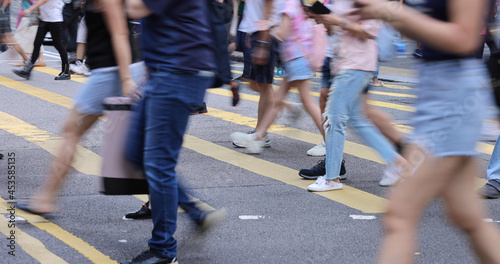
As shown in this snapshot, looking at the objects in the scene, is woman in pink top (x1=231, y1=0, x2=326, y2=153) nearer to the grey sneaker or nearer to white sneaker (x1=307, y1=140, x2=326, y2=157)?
white sneaker (x1=307, y1=140, x2=326, y2=157)

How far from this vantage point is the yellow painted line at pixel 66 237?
4191 mm

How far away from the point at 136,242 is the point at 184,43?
1381 millimetres

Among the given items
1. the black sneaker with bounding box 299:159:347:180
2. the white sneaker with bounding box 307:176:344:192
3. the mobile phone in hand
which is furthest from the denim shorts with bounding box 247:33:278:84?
the mobile phone in hand

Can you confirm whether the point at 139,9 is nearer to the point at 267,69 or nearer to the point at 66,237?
the point at 66,237

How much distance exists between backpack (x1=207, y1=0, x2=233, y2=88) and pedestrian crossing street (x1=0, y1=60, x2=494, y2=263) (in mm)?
1167

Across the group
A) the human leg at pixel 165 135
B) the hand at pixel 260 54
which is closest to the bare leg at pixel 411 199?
the human leg at pixel 165 135

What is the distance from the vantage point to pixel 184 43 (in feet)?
12.1

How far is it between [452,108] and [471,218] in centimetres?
50

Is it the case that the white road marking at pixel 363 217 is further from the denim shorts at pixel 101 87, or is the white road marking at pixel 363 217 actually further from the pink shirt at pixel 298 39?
the pink shirt at pixel 298 39

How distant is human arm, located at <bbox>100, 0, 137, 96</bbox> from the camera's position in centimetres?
421

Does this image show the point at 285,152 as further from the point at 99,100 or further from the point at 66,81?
the point at 66,81

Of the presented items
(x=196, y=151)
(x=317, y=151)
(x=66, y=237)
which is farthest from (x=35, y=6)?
(x=66, y=237)

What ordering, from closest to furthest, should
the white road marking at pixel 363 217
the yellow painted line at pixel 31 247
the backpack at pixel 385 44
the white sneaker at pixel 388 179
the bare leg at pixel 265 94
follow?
the yellow painted line at pixel 31 247 → the white road marking at pixel 363 217 → the backpack at pixel 385 44 → the white sneaker at pixel 388 179 → the bare leg at pixel 265 94

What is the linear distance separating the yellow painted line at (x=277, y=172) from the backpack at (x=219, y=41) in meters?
1.81
